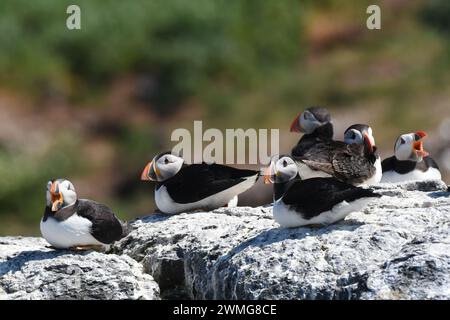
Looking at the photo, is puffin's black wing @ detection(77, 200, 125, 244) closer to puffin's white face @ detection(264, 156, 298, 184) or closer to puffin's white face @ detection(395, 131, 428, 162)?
puffin's white face @ detection(264, 156, 298, 184)

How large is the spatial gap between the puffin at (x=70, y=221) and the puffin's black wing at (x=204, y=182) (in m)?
1.09

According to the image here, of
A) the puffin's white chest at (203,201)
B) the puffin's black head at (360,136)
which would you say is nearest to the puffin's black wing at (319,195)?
the puffin's white chest at (203,201)

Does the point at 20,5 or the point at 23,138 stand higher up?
the point at 20,5

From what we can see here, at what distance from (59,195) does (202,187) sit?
1551 millimetres

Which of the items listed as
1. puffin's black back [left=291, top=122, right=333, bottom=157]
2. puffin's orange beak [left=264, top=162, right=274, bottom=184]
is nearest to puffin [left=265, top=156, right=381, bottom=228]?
puffin's orange beak [left=264, top=162, right=274, bottom=184]

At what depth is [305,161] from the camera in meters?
12.3

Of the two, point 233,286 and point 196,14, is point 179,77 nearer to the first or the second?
point 196,14

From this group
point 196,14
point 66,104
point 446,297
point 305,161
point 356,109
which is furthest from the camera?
point 196,14

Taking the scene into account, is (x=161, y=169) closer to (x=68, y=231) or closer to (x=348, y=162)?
(x=348, y=162)

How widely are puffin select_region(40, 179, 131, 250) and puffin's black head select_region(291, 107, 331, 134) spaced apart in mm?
2948

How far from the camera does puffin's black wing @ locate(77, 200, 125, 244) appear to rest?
436 inches

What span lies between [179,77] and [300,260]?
2176 cm

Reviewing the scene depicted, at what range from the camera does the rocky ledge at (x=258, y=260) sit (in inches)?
383

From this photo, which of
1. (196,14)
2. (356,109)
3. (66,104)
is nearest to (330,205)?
(356,109)
